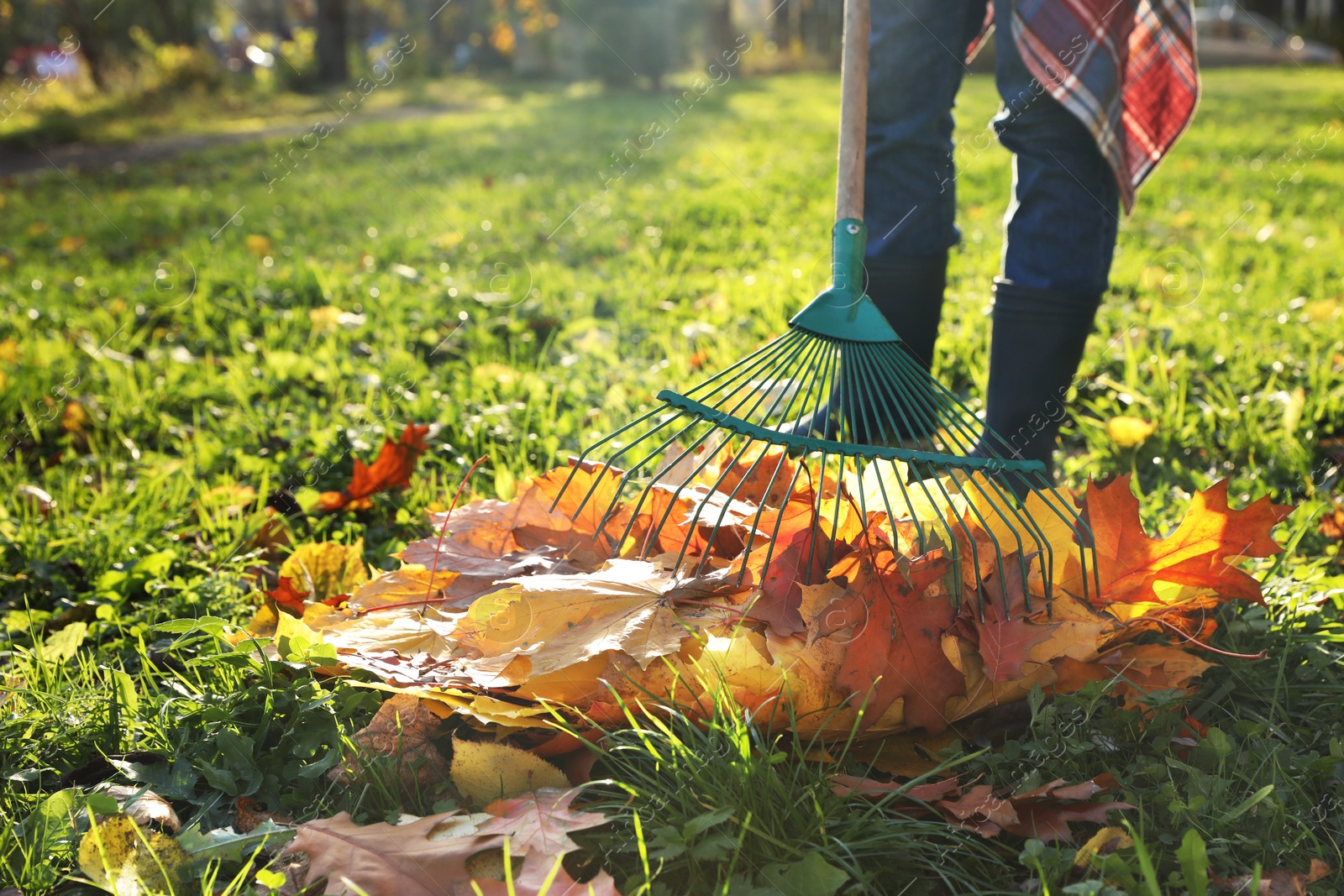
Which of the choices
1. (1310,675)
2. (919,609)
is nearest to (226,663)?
(919,609)

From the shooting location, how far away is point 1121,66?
67.3 inches

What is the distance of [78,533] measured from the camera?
5.94ft

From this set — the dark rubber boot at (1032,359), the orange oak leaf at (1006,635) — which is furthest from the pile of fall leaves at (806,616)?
the dark rubber boot at (1032,359)

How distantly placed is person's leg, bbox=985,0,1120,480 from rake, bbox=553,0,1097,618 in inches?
9.8

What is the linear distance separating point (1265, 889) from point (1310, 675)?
46 centimetres

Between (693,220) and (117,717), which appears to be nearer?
(117,717)

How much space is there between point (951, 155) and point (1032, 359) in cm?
48

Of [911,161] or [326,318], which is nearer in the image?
[911,161]

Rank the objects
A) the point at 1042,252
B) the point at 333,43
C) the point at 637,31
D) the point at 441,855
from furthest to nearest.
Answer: the point at 637,31, the point at 333,43, the point at 1042,252, the point at 441,855

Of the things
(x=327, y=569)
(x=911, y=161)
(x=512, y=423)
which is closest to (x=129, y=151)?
(x=512, y=423)

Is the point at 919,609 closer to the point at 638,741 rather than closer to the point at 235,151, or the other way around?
the point at 638,741

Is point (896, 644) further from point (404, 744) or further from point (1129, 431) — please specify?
point (1129, 431)

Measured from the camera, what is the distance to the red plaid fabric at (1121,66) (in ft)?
5.39

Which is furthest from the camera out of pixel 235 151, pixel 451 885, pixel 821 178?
pixel 235 151
